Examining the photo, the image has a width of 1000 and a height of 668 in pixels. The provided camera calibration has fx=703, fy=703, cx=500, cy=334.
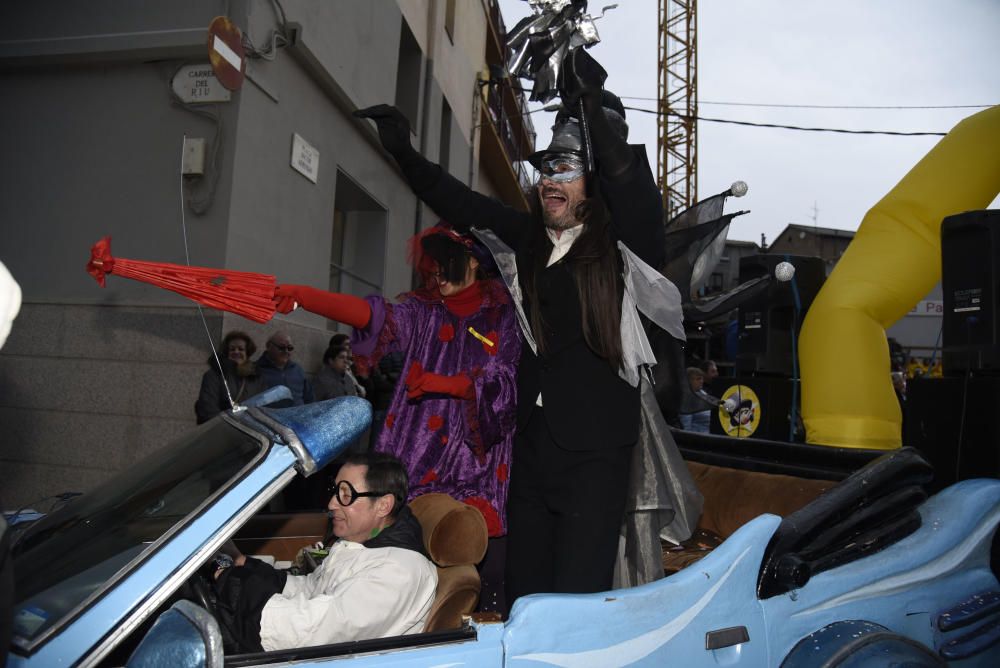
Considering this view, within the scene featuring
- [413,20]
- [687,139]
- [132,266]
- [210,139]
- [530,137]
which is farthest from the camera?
[687,139]

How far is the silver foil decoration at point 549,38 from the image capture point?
1788mm

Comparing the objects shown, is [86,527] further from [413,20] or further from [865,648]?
[413,20]

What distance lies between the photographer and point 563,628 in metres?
1.42

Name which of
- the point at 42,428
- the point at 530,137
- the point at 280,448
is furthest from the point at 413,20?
the point at 530,137

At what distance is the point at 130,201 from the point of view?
194 inches

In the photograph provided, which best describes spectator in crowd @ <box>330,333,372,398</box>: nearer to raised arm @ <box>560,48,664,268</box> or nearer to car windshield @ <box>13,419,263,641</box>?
car windshield @ <box>13,419,263,641</box>

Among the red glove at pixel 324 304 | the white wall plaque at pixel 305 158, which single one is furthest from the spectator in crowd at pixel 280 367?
the red glove at pixel 324 304

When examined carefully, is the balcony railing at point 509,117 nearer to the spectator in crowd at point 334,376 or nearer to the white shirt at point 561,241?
the spectator in crowd at point 334,376

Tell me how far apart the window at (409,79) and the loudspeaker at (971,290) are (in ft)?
23.7

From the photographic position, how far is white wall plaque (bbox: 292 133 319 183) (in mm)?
5633

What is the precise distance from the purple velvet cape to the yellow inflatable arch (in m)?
1.88

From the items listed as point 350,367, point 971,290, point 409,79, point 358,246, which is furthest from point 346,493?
point 409,79

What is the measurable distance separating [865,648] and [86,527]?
1.80 m

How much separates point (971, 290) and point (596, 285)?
2.12 meters
